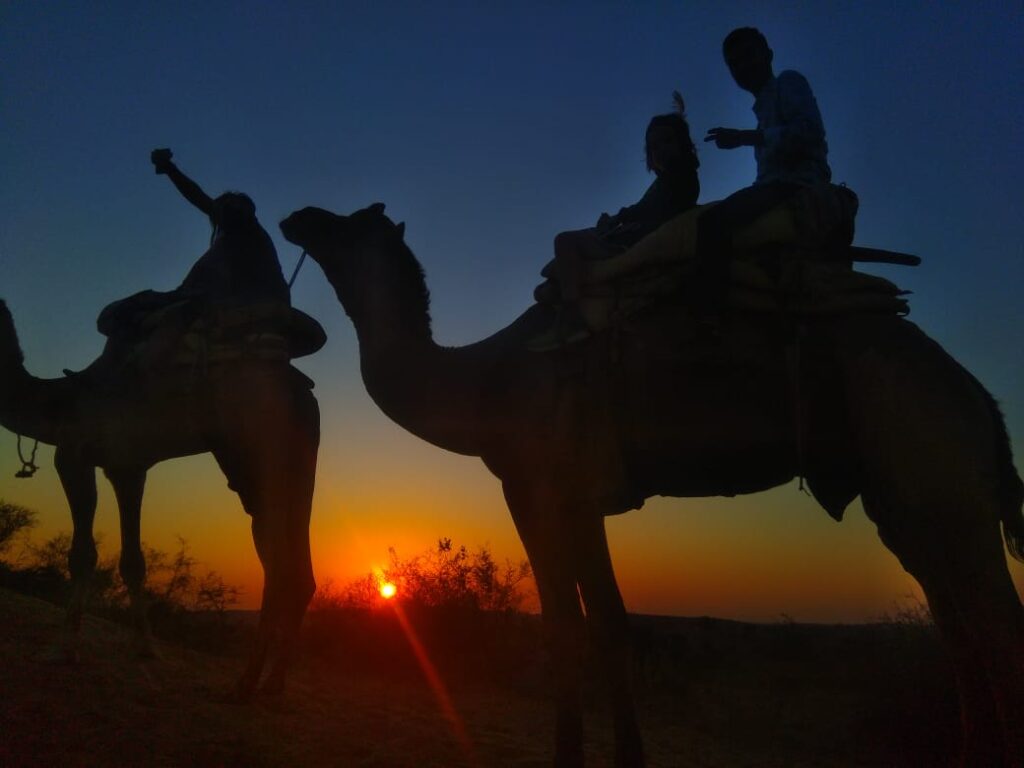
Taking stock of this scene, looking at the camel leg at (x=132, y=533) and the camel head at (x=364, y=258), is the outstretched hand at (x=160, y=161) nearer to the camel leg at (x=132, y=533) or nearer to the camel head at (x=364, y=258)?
the camel leg at (x=132, y=533)

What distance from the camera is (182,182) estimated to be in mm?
8719

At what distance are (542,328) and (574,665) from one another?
6.19ft

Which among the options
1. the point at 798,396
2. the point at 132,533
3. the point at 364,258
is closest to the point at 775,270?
the point at 798,396

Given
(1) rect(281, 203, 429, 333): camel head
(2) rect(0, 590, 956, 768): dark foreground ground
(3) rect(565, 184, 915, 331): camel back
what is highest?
(1) rect(281, 203, 429, 333): camel head

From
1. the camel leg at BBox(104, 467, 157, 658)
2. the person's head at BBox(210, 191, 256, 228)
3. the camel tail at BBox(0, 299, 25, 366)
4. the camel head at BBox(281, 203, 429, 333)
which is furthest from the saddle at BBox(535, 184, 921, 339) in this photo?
the camel tail at BBox(0, 299, 25, 366)

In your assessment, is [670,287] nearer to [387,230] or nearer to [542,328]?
[542,328]

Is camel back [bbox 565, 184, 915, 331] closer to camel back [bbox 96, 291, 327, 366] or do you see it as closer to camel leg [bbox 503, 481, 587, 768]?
camel leg [bbox 503, 481, 587, 768]

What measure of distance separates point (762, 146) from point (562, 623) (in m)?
2.87

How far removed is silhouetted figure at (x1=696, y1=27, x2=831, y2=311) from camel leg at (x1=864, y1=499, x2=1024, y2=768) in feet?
4.68

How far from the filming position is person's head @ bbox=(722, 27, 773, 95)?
4.43 m

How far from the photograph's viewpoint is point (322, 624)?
17.4 m

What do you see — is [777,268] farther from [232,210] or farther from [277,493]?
[232,210]

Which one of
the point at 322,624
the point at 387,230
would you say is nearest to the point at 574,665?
the point at 387,230

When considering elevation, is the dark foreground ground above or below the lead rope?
below
